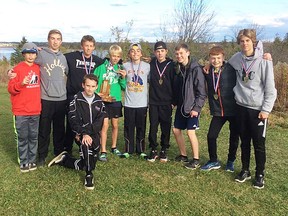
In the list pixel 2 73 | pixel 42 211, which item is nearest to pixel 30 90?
pixel 42 211

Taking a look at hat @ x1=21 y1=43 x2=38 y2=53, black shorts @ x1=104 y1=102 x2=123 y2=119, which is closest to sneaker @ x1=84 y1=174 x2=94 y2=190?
black shorts @ x1=104 y1=102 x2=123 y2=119

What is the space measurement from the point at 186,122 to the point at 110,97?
1.38 m

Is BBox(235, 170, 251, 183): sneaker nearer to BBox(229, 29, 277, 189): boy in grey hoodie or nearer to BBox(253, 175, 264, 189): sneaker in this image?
BBox(229, 29, 277, 189): boy in grey hoodie

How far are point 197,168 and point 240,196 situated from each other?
1087mm

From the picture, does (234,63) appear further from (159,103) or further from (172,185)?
(172,185)

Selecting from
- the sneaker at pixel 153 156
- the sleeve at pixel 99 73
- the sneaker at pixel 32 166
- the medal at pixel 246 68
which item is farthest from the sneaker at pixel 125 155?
the medal at pixel 246 68

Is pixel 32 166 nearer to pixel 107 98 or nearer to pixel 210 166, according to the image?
pixel 107 98

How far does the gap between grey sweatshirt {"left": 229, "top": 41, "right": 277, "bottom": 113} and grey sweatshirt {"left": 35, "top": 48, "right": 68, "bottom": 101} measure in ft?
9.17

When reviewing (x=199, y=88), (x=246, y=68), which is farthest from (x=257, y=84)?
(x=199, y=88)

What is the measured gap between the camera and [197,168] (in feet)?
17.1

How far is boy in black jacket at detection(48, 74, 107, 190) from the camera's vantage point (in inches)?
177

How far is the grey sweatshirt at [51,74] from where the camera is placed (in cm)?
500

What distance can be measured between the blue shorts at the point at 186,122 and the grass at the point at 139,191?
2.24 feet

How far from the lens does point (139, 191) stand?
433cm
